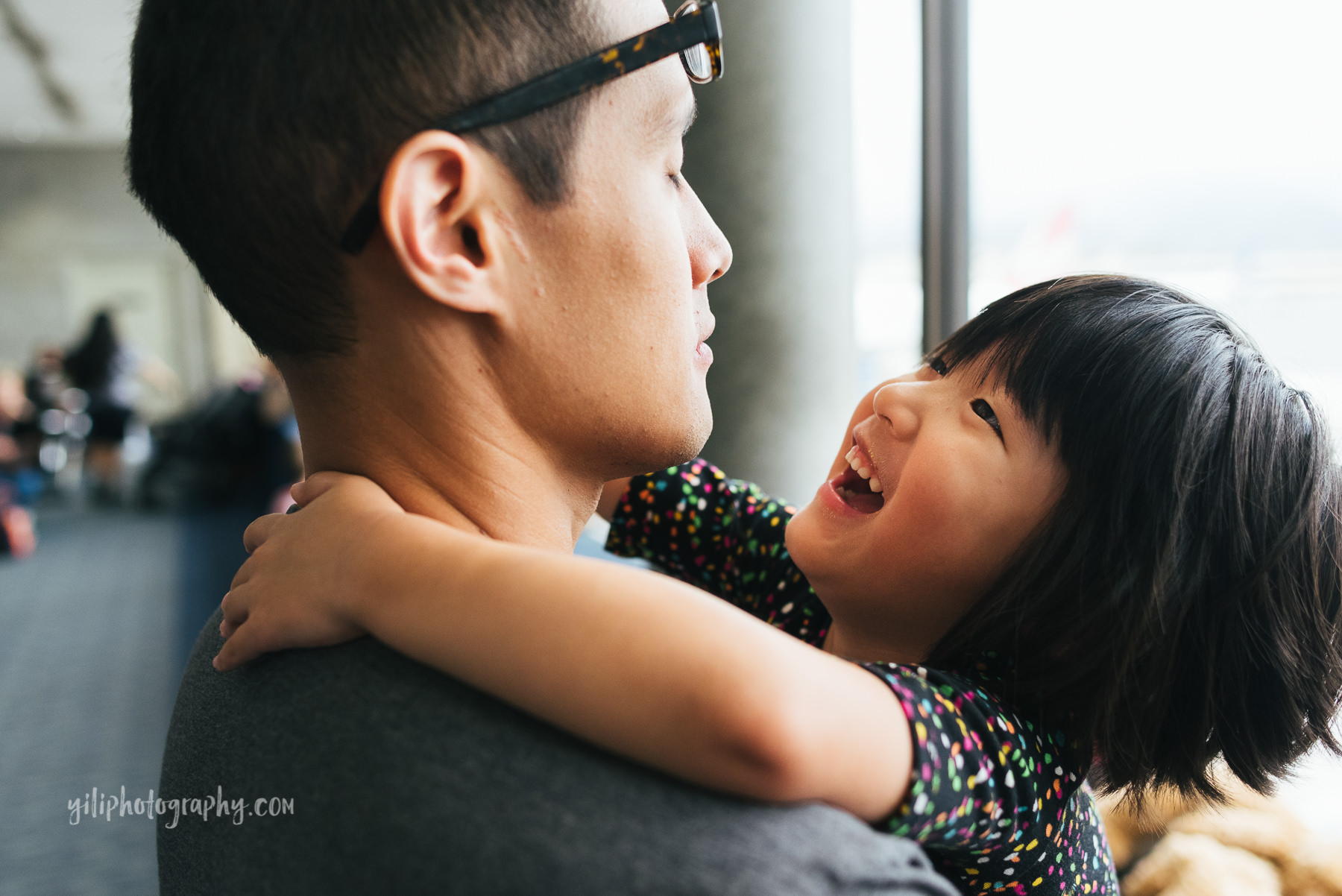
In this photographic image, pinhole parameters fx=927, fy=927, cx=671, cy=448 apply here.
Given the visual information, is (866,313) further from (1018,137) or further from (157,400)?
(157,400)

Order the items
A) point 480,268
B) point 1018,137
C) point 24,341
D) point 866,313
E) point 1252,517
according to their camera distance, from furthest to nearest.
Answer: point 24,341
point 866,313
point 1018,137
point 1252,517
point 480,268

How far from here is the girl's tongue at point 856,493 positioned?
1212 millimetres

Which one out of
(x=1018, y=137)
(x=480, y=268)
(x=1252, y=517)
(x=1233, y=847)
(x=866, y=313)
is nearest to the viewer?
(x=480, y=268)

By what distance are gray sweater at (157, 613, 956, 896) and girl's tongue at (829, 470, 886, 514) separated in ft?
1.84

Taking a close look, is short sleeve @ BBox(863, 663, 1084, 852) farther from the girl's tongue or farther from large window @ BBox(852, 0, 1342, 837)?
large window @ BBox(852, 0, 1342, 837)

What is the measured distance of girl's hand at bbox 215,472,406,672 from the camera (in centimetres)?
77

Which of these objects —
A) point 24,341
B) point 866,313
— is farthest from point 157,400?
point 866,313

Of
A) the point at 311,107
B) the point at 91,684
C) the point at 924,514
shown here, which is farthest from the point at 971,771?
the point at 91,684

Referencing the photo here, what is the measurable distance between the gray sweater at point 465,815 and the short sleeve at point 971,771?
6 cm

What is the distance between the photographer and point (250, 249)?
84 cm

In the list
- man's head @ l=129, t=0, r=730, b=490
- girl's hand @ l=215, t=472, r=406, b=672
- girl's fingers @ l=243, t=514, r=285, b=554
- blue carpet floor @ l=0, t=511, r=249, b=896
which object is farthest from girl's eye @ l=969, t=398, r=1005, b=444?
blue carpet floor @ l=0, t=511, r=249, b=896

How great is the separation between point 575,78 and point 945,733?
25.7 inches

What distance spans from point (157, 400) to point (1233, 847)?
13.9 metres

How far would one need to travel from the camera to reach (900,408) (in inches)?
45.8
